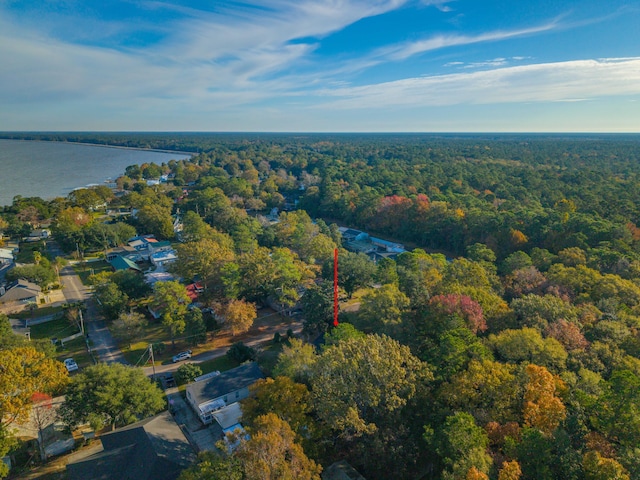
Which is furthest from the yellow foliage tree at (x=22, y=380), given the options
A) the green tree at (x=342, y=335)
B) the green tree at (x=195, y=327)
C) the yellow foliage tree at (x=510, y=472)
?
the yellow foliage tree at (x=510, y=472)

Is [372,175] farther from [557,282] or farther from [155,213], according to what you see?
[557,282]

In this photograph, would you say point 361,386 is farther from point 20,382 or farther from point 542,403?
point 20,382

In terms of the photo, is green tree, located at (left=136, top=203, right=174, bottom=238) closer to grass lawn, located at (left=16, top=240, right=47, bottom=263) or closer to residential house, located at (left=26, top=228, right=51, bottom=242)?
grass lawn, located at (left=16, top=240, right=47, bottom=263)

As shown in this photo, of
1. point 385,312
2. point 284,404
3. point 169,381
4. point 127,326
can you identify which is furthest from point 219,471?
point 127,326

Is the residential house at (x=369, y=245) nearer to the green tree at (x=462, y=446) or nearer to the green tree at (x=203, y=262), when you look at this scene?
the green tree at (x=203, y=262)

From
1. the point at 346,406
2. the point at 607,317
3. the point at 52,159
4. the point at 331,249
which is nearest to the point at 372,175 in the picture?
the point at 331,249
